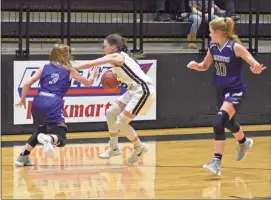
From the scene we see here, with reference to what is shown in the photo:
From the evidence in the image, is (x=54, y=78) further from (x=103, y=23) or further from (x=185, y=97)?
(x=103, y=23)

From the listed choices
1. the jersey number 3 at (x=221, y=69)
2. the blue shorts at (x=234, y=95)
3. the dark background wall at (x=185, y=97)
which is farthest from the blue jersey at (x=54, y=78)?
the dark background wall at (x=185, y=97)

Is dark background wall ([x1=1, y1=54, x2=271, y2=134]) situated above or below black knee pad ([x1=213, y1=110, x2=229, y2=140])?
below

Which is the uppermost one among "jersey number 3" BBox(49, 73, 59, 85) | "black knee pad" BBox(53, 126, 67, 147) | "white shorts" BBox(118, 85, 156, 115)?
"jersey number 3" BBox(49, 73, 59, 85)

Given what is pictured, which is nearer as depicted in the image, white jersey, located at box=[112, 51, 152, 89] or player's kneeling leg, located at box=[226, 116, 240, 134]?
player's kneeling leg, located at box=[226, 116, 240, 134]

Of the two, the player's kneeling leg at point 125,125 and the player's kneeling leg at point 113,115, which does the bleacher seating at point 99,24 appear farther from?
the player's kneeling leg at point 125,125

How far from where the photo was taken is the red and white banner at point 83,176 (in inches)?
295

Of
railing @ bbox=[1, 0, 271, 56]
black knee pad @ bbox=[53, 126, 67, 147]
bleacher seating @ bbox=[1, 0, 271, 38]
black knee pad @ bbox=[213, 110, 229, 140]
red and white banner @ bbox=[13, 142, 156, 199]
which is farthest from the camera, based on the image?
bleacher seating @ bbox=[1, 0, 271, 38]

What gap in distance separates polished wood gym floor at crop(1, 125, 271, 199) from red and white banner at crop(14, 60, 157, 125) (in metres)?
0.48

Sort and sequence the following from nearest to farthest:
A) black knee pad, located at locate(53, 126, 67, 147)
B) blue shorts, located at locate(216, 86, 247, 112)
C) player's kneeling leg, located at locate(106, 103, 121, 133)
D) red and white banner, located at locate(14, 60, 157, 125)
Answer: blue shorts, located at locate(216, 86, 247, 112) → black knee pad, located at locate(53, 126, 67, 147) → player's kneeling leg, located at locate(106, 103, 121, 133) → red and white banner, located at locate(14, 60, 157, 125)

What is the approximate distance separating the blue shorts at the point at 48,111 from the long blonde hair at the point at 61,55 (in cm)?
40

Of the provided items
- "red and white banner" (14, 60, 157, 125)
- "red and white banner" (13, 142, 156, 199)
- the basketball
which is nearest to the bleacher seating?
"red and white banner" (14, 60, 157, 125)

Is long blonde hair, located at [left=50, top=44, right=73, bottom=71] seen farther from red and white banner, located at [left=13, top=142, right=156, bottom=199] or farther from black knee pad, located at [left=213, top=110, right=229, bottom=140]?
black knee pad, located at [left=213, top=110, right=229, bottom=140]

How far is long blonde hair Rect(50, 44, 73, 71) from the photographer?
9.12 meters

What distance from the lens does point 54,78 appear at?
918cm
